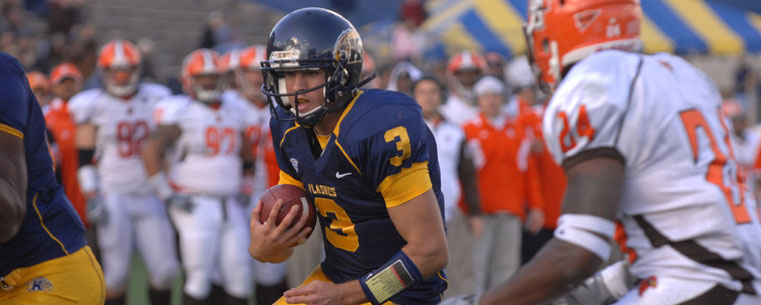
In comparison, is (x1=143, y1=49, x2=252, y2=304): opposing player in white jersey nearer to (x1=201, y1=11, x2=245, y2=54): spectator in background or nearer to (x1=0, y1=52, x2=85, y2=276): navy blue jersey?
(x1=0, y1=52, x2=85, y2=276): navy blue jersey

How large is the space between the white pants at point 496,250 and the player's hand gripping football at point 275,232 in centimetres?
450

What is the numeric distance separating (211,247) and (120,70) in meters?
2.00

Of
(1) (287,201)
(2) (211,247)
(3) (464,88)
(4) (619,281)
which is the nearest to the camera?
(4) (619,281)

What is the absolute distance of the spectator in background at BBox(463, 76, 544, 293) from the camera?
7488 millimetres

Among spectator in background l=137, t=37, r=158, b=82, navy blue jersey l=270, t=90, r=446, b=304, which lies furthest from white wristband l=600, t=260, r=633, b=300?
spectator in background l=137, t=37, r=158, b=82

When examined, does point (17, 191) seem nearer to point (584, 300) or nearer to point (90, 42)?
point (584, 300)

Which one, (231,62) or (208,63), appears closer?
(208,63)

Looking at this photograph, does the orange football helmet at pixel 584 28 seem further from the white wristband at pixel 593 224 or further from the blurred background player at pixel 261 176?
the blurred background player at pixel 261 176

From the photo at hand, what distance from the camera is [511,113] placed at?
8.55m

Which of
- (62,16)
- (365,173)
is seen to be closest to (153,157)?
(365,173)

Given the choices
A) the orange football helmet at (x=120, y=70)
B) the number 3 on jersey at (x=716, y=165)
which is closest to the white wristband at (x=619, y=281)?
the number 3 on jersey at (x=716, y=165)

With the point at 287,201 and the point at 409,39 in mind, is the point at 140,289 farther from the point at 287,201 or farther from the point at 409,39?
the point at 287,201

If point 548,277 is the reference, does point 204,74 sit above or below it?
below

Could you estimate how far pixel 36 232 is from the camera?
2945mm
